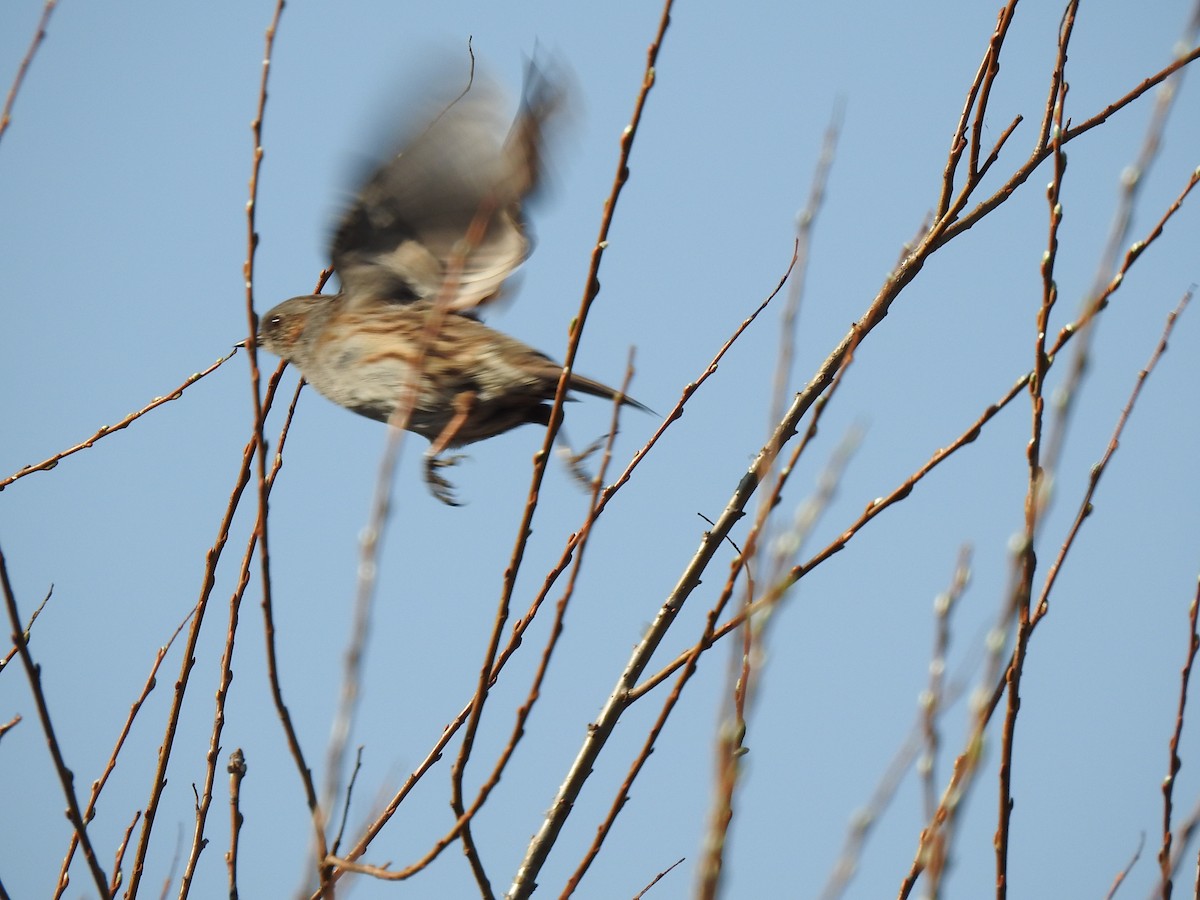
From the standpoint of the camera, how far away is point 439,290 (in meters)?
4.21

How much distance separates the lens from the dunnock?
379 cm

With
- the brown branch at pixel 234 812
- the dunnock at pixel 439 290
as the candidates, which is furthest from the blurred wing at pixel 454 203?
the brown branch at pixel 234 812

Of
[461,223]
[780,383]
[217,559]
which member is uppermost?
[461,223]

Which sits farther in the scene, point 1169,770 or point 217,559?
point 217,559

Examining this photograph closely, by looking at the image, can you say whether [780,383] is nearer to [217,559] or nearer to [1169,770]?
[1169,770]

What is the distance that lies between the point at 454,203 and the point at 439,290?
36cm

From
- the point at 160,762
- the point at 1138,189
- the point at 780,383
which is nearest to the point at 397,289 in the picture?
the point at 160,762

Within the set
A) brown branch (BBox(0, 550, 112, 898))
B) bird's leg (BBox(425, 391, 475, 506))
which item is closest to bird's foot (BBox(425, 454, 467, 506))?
bird's leg (BBox(425, 391, 475, 506))

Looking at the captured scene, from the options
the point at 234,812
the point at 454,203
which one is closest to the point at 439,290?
the point at 454,203

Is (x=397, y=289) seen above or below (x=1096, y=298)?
above

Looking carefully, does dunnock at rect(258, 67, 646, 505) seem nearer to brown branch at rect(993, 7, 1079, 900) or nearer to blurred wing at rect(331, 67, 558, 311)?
blurred wing at rect(331, 67, 558, 311)

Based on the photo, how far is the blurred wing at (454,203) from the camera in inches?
147

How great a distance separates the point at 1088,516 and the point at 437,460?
2381 millimetres

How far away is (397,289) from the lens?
4375 millimetres
